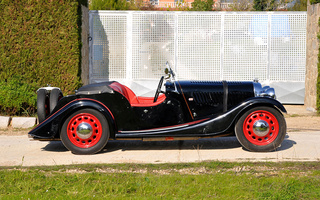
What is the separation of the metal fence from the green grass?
6852mm

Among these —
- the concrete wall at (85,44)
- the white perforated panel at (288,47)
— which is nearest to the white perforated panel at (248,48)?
the white perforated panel at (288,47)

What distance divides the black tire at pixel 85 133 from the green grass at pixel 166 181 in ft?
2.52

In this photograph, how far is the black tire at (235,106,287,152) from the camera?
5707 mm

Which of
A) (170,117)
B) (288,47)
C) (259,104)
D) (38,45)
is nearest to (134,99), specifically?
(170,117)

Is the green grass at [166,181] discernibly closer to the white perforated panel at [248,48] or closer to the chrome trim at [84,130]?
the chrome trim at [84,130]

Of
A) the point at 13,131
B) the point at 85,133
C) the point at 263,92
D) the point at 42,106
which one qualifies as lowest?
the point at 13,131

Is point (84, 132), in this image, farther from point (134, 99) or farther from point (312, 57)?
point (312, 57)

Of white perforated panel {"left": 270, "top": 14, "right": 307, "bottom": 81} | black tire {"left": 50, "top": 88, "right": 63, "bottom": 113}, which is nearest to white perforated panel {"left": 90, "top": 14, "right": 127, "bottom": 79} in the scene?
white perforated panel {"left": 270, "top": 14, "right": 307, "bottom": 81}

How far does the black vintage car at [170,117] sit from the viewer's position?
5.72 meters

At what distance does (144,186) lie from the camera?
4.12 m

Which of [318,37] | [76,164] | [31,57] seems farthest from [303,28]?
[76,164]

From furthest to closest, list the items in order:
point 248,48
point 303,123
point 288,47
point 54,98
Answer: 1. point 248,48
2. point 288,47
3. point 303,123
4. point 54,98

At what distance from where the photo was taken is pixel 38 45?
362 inches

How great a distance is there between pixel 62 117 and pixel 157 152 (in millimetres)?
1464
